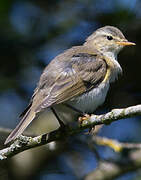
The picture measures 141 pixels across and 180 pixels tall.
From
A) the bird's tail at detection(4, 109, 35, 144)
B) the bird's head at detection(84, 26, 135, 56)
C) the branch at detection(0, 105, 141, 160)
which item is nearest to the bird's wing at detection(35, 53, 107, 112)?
the bird's tail at detection(4, 109, 35, 144)

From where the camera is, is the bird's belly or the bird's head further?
the bird's head

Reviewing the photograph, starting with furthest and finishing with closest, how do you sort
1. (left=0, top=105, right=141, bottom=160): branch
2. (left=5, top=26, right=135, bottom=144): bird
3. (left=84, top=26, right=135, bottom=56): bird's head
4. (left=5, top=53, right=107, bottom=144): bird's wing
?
(left=84, top=26, right=135, bottom=56): bird's head, (left=5, top=26, right=135, bottom=144): bird, (left=5, top=53, right=107, bottom=144): bird's wing, (left=0, top=105, right=141, bottom=160): branch

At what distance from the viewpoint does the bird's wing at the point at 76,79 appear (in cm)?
529

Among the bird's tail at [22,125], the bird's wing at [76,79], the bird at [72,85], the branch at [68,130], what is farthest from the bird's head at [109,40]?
the branch at [68,130]

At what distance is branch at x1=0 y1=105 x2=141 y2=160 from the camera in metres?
4.31

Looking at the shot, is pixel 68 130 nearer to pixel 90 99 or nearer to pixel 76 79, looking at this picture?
pixel 90 99

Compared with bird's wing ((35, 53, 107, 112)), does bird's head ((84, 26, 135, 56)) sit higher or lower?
higher

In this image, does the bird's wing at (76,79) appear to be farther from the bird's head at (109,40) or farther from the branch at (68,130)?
the bird's head at (109,40)

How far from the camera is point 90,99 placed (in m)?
5.69

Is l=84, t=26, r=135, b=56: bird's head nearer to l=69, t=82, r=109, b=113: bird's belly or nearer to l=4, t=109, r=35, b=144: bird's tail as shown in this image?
l=69, t=82, r=109, b=113: bird's belly

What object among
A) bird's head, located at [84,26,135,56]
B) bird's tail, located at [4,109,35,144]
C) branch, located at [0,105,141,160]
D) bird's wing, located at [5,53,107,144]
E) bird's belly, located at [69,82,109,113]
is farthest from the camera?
bird's head, located at [84,26,135,56]

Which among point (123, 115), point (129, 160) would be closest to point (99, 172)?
point (129, 160)

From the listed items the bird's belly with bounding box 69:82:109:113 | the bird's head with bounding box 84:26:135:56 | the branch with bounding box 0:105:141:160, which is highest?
the bird's head with bounding box 84:26:135:56

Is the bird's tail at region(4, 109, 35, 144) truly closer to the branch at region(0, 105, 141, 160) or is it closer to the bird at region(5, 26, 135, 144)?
the bird at region(5, 26, 135, 144)
